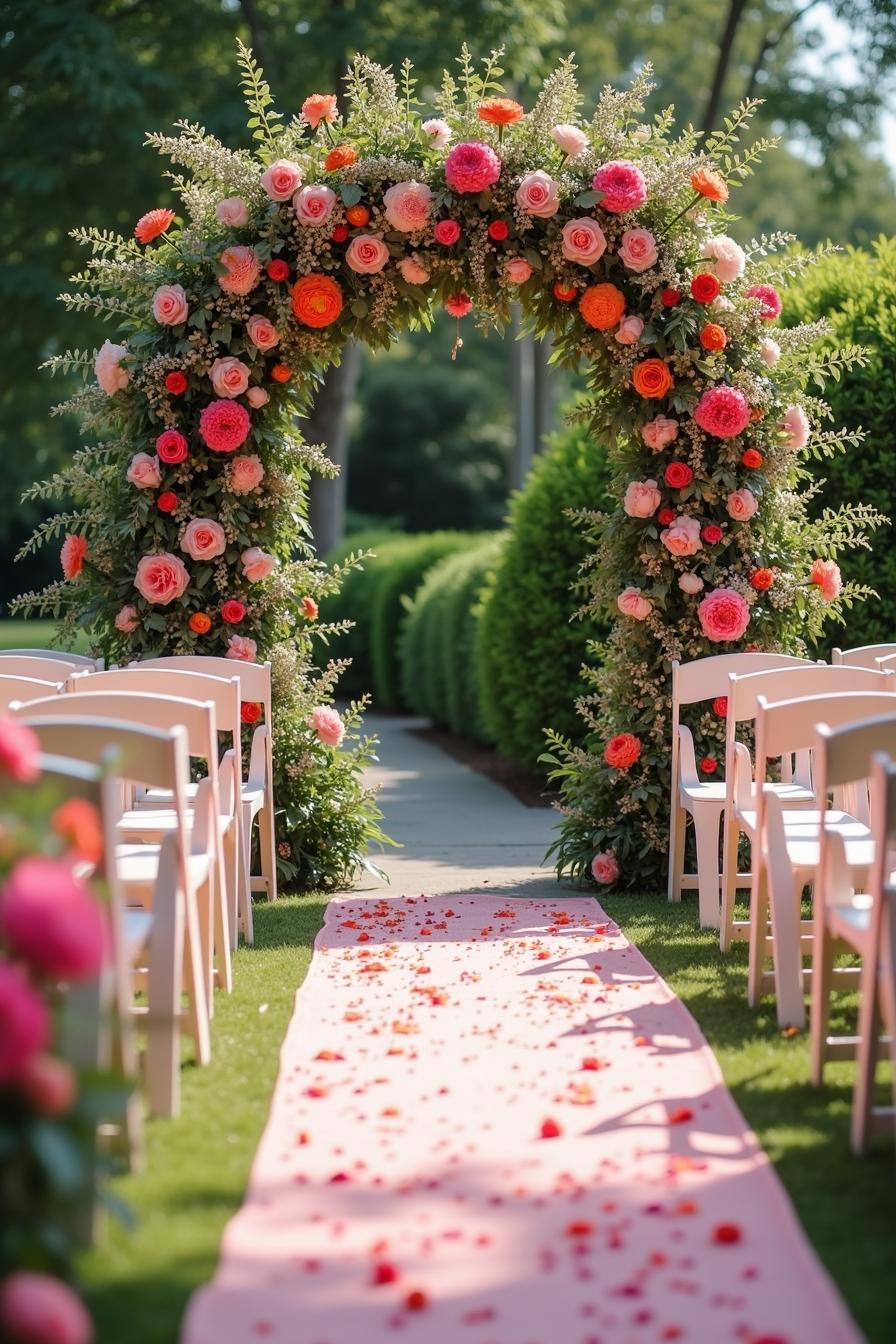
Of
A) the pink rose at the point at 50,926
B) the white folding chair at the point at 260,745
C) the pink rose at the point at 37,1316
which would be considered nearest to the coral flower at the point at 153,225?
the white folding chair at the point at 260,745

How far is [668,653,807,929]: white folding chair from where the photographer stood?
275 inches

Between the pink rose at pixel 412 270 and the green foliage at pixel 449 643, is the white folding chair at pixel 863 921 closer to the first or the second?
the pink rose at pixel 412 270

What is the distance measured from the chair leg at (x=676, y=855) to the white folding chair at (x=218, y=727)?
205cm

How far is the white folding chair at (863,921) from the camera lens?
3771mm

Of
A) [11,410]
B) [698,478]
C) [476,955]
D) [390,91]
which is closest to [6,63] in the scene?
[11,410]

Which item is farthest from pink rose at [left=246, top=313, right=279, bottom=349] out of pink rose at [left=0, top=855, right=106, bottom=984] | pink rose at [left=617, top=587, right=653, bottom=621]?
pink rose at [left=0, top=855, right=106, bottom=984]

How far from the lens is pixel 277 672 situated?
8188 millimetres

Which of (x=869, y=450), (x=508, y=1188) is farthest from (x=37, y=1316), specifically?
(x=869, y=450)

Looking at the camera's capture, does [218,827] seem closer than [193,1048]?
No

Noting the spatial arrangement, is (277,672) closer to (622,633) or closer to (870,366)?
(622,633)

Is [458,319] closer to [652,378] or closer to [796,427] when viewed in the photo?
[652,378]

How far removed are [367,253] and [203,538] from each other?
1.55m

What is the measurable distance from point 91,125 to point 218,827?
49.9 ft

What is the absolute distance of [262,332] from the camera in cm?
782
